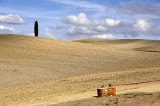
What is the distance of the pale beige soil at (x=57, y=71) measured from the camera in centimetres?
1520

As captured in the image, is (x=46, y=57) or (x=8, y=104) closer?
(x=8, y=104)

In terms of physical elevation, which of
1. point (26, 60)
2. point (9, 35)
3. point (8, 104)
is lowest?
point (8, 104)

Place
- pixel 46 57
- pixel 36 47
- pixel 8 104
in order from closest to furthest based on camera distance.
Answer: pixel 8 104, pixel 46 57, pixel 36 47

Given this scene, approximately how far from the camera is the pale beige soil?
15195 millimetres

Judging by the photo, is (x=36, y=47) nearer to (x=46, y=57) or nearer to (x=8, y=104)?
(x=46, y=57)

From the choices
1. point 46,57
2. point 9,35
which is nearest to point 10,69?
point 46,57

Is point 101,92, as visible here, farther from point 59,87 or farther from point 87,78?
point 87,78

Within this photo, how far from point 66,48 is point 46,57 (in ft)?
19.9

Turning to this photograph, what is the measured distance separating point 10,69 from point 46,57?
21.2ft

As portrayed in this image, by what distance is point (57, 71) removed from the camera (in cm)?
2344

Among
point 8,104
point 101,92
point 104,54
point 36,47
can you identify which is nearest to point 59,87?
point 8,104

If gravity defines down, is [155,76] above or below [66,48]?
below

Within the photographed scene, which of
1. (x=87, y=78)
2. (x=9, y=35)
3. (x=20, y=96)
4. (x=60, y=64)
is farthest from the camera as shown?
(x=9, y=35)

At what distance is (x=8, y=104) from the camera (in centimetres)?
1307
